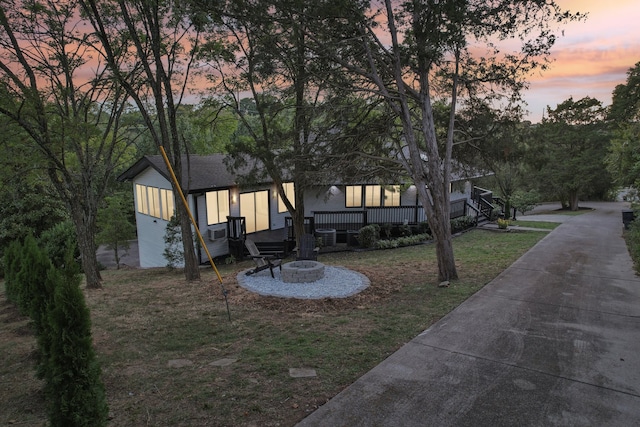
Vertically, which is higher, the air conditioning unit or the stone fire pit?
the air conditioning unit

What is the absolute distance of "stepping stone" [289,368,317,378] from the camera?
429 cm

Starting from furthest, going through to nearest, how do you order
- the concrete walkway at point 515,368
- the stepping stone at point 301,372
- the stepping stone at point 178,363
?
the stepping stone at point 178,363
the stepping stone at point 301,372
the concrete walkway at point 515,368

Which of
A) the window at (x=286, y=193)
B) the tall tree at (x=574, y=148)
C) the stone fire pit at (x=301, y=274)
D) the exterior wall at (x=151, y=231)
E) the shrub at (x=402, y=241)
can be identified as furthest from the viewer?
the tall tree at (x=574, y=148)

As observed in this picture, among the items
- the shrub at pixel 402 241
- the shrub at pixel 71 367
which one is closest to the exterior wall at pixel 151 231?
the shrub at pixel 402 241

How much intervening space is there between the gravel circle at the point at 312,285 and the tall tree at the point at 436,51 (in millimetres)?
2138

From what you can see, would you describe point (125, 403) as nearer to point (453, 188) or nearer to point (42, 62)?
point (42, 62)

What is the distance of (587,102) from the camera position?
93.7 ft

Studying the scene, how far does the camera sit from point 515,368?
4.45 metres

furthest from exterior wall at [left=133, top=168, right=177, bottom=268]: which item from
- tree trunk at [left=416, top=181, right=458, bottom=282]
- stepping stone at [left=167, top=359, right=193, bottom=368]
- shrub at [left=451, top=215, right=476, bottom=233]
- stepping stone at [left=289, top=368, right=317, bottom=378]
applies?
shrub at [left=451, top=215, right=476, bottom=233]

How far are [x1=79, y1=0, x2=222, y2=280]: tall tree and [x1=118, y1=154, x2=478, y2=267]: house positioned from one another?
2737mm

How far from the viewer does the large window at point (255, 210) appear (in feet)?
50.9

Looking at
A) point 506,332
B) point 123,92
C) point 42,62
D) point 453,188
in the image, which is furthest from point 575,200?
point 42,62

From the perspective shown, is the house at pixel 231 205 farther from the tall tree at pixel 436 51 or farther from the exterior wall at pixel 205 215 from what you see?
the tall tree at pixel 436 51

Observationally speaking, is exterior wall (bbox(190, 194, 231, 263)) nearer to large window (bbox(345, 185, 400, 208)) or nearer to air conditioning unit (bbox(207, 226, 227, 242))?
air conditioning unit (bbox(207, 226, 227, 242))
